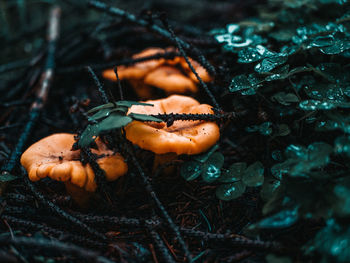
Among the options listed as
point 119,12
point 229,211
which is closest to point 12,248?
point 229,211

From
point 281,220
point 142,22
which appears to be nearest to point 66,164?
point 281,220

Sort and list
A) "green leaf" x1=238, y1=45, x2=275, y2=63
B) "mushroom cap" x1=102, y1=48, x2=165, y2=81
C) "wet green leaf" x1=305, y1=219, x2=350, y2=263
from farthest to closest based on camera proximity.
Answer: "mushroom cap" x1=102, y1=48, x2=165, y2=81, "green leaf" x1=238, y1=45, x2=275, y2=63, "wet green leaf" x1=305, y1=219, x2=350, y2=263

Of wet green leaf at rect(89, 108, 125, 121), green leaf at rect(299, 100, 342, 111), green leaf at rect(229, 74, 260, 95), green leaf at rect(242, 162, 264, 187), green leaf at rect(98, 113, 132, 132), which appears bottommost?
green leaf at rect(242, 162, 264, 187)

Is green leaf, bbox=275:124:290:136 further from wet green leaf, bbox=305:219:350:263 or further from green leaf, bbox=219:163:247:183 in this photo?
wet green leaf, bbox=305:219:350:263

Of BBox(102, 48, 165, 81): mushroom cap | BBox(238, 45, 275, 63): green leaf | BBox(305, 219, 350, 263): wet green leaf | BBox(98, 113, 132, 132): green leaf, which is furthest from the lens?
BBox(102, 48, 165, 81): mushroom cap

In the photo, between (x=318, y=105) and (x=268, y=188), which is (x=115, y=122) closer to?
(x=268, y=188)

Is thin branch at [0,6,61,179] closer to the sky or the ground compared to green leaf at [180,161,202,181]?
closer to the sky

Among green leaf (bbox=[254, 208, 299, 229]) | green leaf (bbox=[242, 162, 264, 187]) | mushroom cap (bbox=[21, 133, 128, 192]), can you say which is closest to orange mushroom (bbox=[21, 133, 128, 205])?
mushroom cap (bbox=[21, 133, 128, 192])

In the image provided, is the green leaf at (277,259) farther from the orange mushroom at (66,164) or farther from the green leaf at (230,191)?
the orange mushroom at (66,164)
